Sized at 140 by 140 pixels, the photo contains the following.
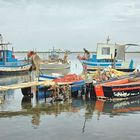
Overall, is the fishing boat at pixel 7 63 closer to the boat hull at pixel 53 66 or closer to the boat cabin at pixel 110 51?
the boat cabin at pixel 110 51

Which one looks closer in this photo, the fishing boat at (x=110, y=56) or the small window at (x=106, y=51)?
the fishing boat at (x=110, y=56)

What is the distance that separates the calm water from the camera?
41.8 feet

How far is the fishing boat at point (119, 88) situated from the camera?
20578 mm

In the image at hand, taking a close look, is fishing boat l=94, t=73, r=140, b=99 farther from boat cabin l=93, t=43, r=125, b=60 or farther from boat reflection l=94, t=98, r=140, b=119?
boat cabin l=93, t=43, r=125, b=60

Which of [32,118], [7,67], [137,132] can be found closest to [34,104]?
[32,118]

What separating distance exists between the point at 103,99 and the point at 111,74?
3585mm

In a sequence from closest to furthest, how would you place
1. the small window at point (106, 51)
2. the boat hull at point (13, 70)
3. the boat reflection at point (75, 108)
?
the boat reflection at point (75, 108) → the boat hull at point (13, 70) → the small window at point (106, 51)

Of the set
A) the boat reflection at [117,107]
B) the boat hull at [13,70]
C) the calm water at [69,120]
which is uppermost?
the boat hull at [13,70]

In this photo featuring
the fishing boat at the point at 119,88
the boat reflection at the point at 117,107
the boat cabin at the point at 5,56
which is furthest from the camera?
the boat cabin at the point at 5,56

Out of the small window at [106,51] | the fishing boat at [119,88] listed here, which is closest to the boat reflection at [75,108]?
the fishing boat at [119,88]

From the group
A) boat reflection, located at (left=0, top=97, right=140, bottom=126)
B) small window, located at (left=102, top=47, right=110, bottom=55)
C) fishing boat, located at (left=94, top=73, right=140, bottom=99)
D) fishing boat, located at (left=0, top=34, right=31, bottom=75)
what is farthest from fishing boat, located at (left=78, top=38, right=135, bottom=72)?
boat reflection, located at (left=0, top=97, right=140, bottom=126)

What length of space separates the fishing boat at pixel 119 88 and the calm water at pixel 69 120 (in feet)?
2.19

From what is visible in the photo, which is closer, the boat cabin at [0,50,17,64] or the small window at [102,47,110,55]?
the boat cabin at [0,50,17,64]

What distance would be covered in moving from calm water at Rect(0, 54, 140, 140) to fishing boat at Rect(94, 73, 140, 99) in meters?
0.67
